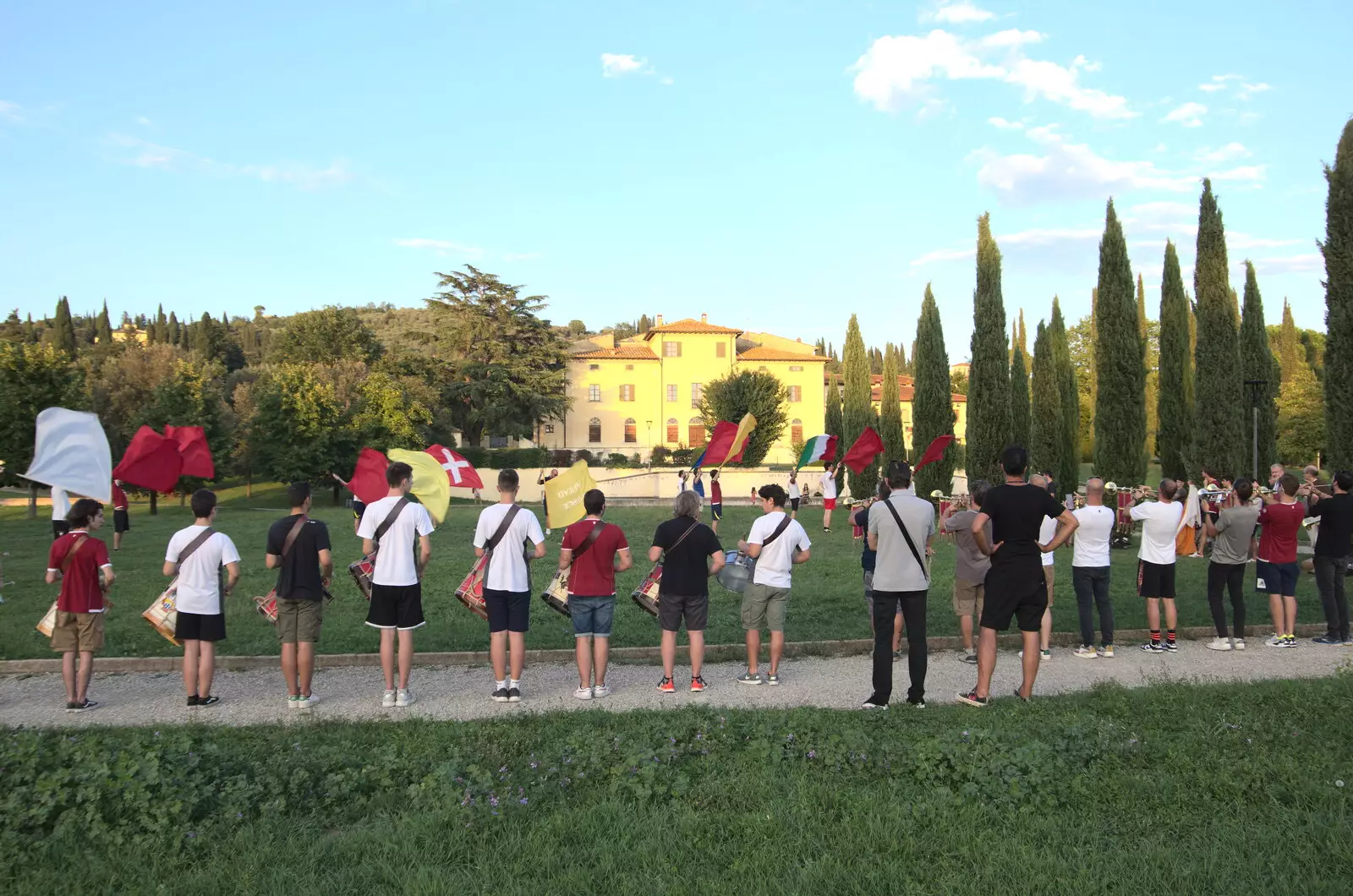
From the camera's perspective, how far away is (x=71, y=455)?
30.6ft

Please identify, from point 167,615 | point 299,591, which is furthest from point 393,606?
point 167,615

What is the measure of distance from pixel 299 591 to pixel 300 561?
9.8 inches

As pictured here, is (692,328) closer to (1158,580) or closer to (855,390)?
(855,390)

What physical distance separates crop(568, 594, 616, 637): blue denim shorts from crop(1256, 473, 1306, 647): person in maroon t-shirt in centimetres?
755

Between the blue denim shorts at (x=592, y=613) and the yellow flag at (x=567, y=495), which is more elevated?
the yellow flag at (x=567, y=495)

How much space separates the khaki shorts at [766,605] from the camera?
8148mm

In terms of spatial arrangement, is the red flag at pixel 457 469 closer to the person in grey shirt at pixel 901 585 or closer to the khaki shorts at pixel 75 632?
the khaki shorts at pixel 75 632

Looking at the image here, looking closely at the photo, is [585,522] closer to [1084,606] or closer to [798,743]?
[798,743]

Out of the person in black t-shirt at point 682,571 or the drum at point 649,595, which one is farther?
the drum at point 649,595

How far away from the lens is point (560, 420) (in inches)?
2657

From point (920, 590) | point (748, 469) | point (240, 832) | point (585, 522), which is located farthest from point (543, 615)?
point (748, 469)

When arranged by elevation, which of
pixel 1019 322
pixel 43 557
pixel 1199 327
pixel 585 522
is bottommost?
pixel 43 557

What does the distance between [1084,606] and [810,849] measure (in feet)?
20.5

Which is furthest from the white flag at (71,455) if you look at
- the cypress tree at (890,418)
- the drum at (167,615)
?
the cypress tree at (890,418)
